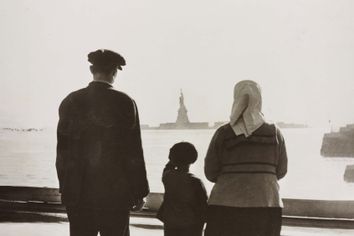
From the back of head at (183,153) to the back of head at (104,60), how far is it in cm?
115

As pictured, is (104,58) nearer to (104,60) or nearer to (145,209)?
(104,60)

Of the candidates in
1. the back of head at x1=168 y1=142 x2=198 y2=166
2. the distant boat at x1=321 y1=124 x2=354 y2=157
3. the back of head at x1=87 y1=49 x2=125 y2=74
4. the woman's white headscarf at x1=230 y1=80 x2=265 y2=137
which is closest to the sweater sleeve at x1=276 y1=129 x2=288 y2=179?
the woman's white headscarf at x1=230 y1=80 x2=265 y2=137

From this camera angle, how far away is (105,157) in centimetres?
402

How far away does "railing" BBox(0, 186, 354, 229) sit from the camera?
36.1 ft

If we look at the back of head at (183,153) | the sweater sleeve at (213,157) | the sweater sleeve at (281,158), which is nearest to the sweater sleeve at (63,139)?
the sweater sleeve at (213,157)

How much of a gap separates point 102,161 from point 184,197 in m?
1.33

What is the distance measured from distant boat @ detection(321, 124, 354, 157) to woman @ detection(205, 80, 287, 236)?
97.7 m

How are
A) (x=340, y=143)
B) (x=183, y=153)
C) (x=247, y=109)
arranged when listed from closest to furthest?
(x=247, y=109) < (x=183, y=153) < (x=340, y=143)

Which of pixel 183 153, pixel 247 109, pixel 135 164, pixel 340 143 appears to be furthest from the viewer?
pixel 340 143

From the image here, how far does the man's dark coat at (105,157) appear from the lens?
4012 mm

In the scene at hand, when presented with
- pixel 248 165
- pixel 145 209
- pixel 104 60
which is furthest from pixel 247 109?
pixel 145 209

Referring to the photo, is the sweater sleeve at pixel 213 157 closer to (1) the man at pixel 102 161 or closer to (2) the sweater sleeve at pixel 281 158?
(2) the sweater sleeve at pixel 281 158

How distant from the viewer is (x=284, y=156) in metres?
4.39

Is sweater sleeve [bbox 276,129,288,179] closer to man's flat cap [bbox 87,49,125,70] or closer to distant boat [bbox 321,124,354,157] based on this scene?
man's flat cap [bbox 87,49,125,70]
